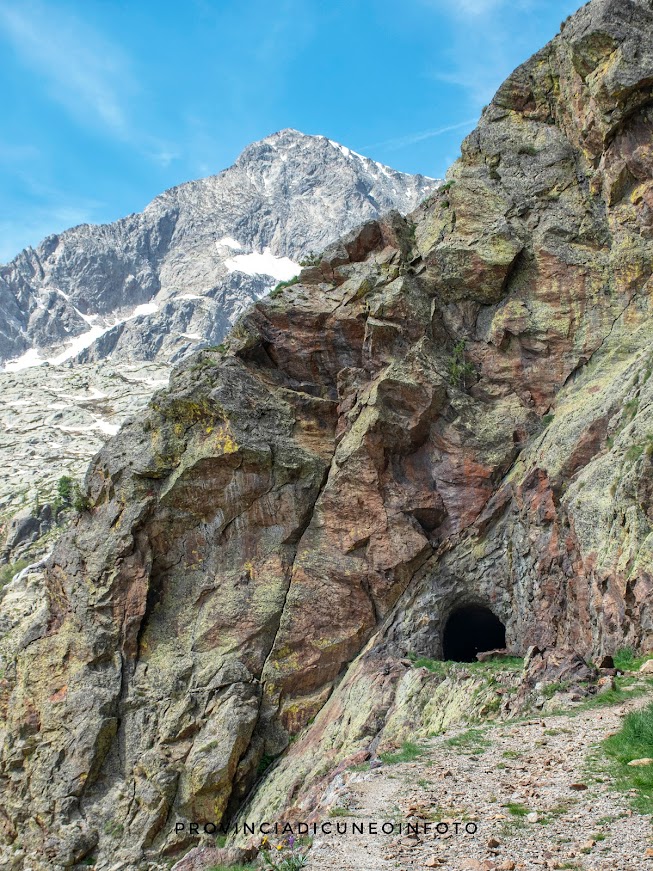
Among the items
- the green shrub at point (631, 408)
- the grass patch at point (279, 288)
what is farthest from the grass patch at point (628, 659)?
the grass patch at point (279, 288)

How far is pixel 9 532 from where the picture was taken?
78062 mm

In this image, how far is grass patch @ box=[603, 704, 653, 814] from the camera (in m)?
8.59

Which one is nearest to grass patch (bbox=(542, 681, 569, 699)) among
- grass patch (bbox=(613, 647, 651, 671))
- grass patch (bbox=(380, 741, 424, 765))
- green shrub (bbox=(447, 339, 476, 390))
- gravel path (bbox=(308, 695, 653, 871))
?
grass patch (bbox=(613, 647, 651, 671))

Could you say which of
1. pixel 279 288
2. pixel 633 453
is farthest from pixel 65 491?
pixel 633 453

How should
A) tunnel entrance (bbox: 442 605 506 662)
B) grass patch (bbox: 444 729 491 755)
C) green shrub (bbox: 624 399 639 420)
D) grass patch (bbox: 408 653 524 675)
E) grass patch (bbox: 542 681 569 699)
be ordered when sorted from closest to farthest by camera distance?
grass patch (bbox: 444 729 491 755)
grass patch (bbox: 542 681 569 699)
grass patch (bbox: 408 653 524 675)
green shrub (bbox: 624 399 639 420)
tunnel entrance (bbox: 442 605 506 662)

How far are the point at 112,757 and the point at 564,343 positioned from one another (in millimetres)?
27824

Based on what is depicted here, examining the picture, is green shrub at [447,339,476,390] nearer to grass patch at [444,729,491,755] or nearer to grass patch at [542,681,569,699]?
grass patch at [542,681,569,699]

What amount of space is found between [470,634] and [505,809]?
22498mm

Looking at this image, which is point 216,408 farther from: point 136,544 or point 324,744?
point 324,744

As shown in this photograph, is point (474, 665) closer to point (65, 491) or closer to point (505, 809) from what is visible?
point (505, 809)

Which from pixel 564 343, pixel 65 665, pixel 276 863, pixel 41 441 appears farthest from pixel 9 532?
pixel 276 863

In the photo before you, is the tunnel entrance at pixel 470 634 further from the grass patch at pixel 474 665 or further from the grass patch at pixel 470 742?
the grass patch at pixel 470 742

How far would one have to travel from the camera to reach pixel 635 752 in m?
10.0

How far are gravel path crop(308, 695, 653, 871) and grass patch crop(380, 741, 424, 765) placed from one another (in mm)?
287
